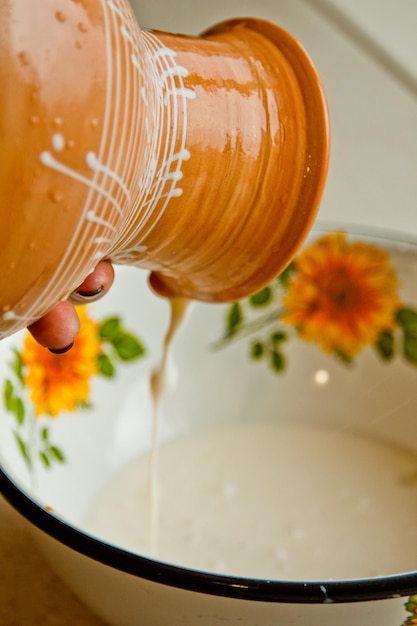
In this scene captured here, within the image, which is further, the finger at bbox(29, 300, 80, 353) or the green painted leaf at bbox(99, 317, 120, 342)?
the green painted leaf at bbox(99, 317, 120, 342)

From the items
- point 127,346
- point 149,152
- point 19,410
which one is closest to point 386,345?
point 127,346

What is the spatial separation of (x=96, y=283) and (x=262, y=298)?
0.34 m

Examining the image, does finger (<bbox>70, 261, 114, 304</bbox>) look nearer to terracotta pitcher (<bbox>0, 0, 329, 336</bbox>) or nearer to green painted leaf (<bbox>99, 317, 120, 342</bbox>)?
terracotta pitcher (<bbox>0, 0, 329, 336</bbox>)

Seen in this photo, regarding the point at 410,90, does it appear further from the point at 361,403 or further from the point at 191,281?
the point at 191,281

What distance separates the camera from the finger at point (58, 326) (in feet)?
1.31

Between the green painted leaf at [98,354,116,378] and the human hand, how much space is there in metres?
0.26

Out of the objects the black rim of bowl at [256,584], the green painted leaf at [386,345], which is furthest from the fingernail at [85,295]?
the green painted leaf at [386,345]

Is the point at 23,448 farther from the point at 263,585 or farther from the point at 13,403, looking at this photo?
the point at 263,585

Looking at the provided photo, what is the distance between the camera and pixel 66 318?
40 cm

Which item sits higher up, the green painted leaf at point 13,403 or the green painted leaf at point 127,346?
the green painted leaf at point 13,403

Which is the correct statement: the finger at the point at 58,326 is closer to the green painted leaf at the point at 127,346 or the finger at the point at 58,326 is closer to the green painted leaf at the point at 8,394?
the green painted leaf at the point at 8,394

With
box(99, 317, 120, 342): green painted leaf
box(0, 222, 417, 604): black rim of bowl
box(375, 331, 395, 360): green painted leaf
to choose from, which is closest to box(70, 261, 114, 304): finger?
box(0, 222, 417, 604): black rim of bowl

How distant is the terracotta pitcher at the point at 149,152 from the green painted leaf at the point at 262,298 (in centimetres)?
26

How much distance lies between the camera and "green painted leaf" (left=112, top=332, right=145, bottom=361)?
703 millimetres
